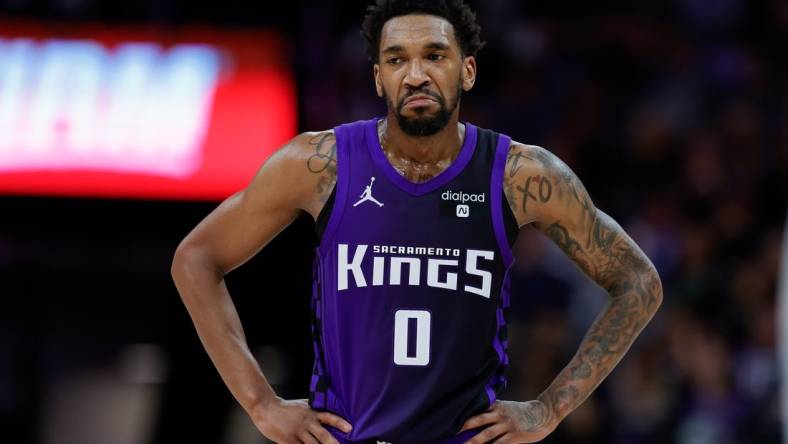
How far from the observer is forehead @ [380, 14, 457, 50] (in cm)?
416

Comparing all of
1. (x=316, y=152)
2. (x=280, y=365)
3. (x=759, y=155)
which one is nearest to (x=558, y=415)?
(x=316, y=152)

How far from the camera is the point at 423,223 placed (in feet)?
13.5

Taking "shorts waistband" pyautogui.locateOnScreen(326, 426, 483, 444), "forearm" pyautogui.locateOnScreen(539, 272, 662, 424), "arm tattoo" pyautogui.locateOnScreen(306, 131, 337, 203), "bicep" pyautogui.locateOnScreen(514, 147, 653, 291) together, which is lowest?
"shorts waistband" pyautogui.locateOnScreen(326, 426, 483, 444)

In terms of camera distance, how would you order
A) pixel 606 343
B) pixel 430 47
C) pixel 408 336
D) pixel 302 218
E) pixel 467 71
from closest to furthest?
pixel 408 336, pixel 430 47, pixel 467 71, pixel 606 343, pixel 302 218

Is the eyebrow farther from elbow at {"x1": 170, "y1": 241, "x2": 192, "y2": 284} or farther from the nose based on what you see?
elbow at {"x1": 170, "y1": 241, "x2": 192, "y2": 284}

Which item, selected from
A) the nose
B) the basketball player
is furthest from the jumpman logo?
the nose

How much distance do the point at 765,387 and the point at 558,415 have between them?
4072 millimetres

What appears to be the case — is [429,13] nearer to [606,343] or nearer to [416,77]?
[416,77]

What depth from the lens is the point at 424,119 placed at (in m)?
4.13

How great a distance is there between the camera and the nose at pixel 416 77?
4086 mm

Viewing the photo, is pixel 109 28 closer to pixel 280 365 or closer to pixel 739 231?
pixel 280 365

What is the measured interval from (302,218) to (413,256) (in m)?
4.40

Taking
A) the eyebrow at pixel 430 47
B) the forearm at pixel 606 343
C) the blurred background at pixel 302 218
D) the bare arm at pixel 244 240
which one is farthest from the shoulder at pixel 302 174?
the blurred background at pixel 302 218

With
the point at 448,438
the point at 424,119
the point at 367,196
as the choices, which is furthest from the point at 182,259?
the point at 448,438
